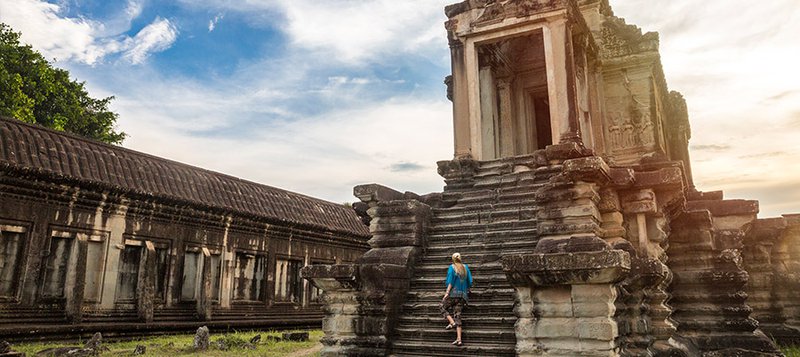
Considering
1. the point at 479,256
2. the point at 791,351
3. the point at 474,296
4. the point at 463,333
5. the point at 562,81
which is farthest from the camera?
the point at 791,351

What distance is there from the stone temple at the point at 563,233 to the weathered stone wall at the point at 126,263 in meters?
6.95

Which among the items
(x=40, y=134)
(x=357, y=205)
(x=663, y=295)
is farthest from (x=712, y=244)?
(x=40, y=134)

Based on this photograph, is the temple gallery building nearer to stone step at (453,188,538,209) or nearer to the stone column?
the stone column

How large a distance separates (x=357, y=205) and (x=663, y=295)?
16.2 feet

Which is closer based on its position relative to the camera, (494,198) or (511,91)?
(494,198)

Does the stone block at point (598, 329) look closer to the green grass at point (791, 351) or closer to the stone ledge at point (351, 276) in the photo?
the stone ledge at point (351, 276)

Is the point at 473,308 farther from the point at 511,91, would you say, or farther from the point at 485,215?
the point at 511,91

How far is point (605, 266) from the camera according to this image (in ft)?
18.8

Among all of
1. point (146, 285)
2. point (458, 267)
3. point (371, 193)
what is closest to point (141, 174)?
point (146, 285)

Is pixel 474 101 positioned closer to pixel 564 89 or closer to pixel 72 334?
pixel 564 89

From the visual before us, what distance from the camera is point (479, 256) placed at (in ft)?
27.0

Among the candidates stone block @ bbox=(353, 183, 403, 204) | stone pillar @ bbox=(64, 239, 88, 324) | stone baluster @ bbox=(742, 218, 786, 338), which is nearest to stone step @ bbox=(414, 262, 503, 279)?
stone block @ bbox=(353, 183, 403, 204)

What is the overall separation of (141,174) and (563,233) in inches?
438

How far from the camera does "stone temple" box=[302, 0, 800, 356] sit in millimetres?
6328
